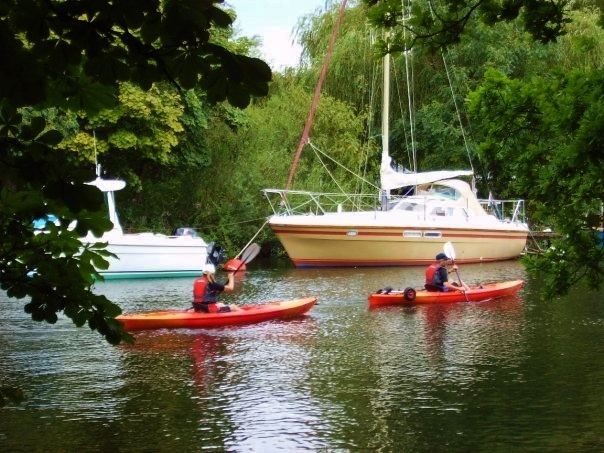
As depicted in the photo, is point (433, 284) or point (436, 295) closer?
point (436, 295)

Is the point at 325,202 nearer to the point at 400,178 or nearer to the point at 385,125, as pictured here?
the point at 400,178

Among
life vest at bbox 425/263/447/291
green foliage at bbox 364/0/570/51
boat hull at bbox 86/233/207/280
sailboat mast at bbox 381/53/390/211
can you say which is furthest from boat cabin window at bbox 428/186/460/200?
green foliage at bbox 364/0/570/51

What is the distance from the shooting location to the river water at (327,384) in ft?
A: 28.0

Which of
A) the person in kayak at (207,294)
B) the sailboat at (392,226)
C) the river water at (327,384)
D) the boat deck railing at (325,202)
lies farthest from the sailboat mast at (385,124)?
the person in kayak at (207,294)

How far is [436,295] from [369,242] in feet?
31.8

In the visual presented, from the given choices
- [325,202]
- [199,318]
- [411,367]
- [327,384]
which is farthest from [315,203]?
[327,384]

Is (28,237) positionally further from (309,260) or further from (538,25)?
(309,260)

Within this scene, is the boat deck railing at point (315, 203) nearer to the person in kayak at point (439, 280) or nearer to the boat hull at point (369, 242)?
the boat hull at point (369, 242)

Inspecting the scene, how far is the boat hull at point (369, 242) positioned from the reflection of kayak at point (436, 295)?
834cm

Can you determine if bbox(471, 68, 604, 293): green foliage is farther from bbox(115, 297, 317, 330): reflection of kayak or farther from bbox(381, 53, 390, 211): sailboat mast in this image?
bbox(381, 53, 390, 211): sailboat mast

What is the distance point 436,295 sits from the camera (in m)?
18.6

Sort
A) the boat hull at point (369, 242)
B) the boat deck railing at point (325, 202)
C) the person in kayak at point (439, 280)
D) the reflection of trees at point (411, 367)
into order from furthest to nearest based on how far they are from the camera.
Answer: the boat deck railing at point (325, 202)
the boat hull at point (369, 242)
the person in kayak at point (439, 280)
the reflection of trees at point (411, 367)

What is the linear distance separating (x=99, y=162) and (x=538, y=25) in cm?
2394

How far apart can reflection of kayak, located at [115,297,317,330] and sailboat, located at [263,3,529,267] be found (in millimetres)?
11322
